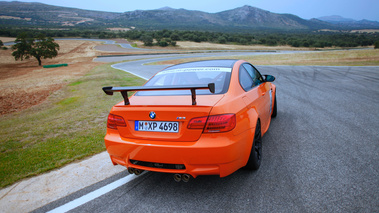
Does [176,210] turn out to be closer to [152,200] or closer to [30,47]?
[152,200]

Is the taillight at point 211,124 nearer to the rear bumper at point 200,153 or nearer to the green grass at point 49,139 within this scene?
the rear bumper at point 200,153

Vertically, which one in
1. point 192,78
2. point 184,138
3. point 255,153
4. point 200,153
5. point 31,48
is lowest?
point 255,153

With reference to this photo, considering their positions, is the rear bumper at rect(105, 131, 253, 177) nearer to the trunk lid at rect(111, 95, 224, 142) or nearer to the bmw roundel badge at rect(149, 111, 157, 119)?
the trunk lid at rect(111, 95, 224, 142)

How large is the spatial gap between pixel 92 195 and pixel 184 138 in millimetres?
1332

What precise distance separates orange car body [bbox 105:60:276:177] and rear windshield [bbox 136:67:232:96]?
7.0 inches

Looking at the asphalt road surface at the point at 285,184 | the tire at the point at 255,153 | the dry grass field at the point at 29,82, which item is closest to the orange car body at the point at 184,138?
the tire at the point at 255,153

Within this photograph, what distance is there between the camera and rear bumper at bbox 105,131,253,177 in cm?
241

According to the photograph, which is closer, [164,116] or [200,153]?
[200,153]

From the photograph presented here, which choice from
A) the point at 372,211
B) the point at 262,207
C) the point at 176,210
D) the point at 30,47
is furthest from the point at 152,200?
the point at 30,47

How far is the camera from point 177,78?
3500 millimetres

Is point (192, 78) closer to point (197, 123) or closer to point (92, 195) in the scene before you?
point (197, 123)

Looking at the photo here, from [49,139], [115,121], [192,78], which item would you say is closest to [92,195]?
[115,121]

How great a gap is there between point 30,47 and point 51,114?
36837mm

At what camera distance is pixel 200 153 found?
94.7 inches
